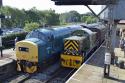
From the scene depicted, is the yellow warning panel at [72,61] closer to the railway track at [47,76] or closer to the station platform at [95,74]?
the railway track at [47,76]

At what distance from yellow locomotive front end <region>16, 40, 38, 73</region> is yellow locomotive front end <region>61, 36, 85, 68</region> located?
2.34 m

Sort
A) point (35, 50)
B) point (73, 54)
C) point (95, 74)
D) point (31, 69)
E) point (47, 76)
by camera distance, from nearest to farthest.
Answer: point (95, 74)
point (35, 50)
point (47, 76)
point (31, 69)
point (73, 54)

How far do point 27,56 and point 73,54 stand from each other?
3.16m

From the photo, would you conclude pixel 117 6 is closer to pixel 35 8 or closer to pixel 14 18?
pixel 14 18

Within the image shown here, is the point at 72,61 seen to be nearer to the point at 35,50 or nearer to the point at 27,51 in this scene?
the point at 35,50

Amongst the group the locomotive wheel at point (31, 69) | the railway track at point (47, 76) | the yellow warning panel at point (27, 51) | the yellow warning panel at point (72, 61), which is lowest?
the railway track at point (47, 76)

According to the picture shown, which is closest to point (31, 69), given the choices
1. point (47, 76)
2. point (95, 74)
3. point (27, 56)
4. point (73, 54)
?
point (27, 56)

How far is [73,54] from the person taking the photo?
16828mm

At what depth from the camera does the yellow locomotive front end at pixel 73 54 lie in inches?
659

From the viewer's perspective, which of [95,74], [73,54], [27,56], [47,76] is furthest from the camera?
[73,54]

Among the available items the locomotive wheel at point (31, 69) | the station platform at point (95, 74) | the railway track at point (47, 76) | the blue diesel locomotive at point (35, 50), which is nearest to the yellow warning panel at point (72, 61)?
the railway track at point (47, 76)

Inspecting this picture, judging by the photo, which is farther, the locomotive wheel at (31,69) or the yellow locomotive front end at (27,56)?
the locomotive wheel at (31,69)

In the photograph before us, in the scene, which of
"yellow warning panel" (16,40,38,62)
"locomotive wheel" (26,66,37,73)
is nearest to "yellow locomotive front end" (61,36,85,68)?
"locomotive wheel" (26,66,37,73)

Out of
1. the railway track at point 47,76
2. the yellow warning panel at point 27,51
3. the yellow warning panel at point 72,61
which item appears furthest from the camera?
the yellow warning panel at point 72,61
